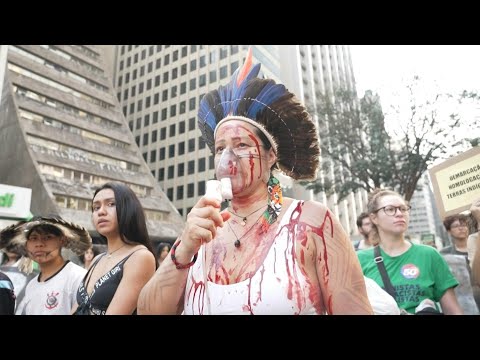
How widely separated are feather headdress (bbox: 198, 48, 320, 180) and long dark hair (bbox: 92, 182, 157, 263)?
71 cm

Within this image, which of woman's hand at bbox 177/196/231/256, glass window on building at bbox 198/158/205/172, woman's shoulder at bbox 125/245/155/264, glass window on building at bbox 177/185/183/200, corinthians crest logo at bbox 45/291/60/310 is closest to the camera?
woman's hand at bbox 177/196/231/256

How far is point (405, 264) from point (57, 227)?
225 cm

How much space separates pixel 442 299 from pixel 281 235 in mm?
1261

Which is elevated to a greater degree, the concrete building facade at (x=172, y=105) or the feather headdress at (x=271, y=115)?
the concrete building facade at (x=172, y=105)

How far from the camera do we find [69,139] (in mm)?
A: 25297

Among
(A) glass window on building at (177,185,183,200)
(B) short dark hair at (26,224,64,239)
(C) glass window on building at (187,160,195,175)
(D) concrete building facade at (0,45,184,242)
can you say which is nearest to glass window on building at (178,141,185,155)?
(C) glass window on building at (187,160,195,175)

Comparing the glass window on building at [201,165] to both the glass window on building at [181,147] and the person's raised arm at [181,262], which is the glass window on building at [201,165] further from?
the person's raised arm at [181,262]

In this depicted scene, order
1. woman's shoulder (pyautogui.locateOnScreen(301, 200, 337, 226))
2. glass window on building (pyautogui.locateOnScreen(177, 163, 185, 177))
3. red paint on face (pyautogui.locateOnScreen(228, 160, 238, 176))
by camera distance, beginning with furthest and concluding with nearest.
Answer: glass window on building (pyautogui.locateOnScreen(177, 163, 185, 177)) → red paint on face (pyautogui.locateOnScreen(228, 160, 238, 176)) → woman's shoulder (pyautogui.locateOnScreen(301, 200, 337, 226))

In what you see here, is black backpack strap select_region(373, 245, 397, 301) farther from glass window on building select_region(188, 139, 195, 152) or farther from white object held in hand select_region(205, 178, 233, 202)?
glass window on building select_region(188, 139, 195, 152)

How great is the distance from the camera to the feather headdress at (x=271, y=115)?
4.67 feet

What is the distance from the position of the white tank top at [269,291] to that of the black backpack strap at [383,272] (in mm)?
1082

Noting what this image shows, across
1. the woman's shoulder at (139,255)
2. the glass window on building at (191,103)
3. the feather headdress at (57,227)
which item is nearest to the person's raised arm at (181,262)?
the woman's shoulder at (139,255)

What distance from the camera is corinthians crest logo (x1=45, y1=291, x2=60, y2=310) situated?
7.30 ft
